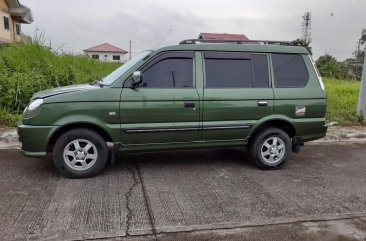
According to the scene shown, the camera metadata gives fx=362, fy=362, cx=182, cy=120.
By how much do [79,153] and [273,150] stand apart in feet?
9.47

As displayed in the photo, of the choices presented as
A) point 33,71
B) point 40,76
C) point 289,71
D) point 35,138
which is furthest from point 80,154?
point 33,71

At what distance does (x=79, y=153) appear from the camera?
4.85 meters

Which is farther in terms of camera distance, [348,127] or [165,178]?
[348,127]

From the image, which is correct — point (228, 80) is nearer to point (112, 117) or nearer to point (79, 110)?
point (112, 117)

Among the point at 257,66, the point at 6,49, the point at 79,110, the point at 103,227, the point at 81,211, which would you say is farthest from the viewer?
the point at 6,49

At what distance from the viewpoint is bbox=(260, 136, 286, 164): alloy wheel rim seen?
5574mm

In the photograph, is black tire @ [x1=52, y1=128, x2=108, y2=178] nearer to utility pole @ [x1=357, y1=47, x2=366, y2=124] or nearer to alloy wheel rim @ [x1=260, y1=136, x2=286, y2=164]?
alloy wheel rim @ [x1=260, y1=136, x2=286, y2=164]

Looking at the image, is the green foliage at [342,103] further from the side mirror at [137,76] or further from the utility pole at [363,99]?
the side mirror at [137,76]

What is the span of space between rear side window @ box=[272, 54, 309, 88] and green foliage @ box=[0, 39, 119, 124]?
5.28 metres

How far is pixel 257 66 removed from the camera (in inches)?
215

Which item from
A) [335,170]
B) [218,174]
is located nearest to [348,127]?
[335,170]

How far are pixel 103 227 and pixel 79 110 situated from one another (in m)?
1.76

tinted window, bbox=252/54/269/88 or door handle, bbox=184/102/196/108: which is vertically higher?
tinted window, bbox=252/54/269/88

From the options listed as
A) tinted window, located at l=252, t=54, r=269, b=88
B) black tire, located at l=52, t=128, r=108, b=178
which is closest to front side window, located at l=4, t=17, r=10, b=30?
black tire, located at l=52, t=128, r=108, b=178
